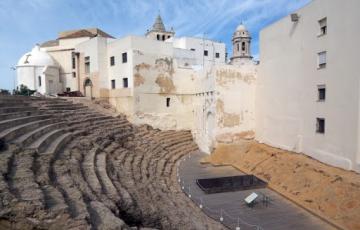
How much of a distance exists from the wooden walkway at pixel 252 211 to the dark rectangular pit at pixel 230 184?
0.77 ft

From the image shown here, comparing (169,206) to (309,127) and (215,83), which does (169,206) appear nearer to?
(309,127)

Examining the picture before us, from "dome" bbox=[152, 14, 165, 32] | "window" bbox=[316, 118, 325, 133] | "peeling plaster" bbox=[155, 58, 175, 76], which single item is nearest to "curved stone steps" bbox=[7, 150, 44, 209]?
"window" bbox=[316, 118, 325, 133]

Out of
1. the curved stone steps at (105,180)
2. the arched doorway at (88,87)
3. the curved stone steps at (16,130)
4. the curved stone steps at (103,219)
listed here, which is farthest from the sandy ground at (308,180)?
the arched doorway at (88,87)

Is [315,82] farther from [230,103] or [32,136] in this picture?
[32,136]

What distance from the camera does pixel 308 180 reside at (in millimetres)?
12664

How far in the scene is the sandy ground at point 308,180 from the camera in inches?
400

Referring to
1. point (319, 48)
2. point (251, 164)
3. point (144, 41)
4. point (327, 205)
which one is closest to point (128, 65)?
point (144, 41)

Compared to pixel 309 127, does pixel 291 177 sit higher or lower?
lower

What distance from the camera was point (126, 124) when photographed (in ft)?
70.2

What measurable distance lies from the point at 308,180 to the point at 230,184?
136 inches

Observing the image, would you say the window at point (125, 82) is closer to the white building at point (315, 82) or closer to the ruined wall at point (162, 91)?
the ruined wall at point (162, 91)

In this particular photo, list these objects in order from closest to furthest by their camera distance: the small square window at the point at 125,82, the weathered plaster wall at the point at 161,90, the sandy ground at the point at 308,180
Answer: the sandy ground at the point at 308,180, the weathered plaster wall at the point at 161,90, the small square window at the point at 125,82

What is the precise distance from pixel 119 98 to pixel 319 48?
15.7 meters

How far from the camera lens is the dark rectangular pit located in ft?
43.0
